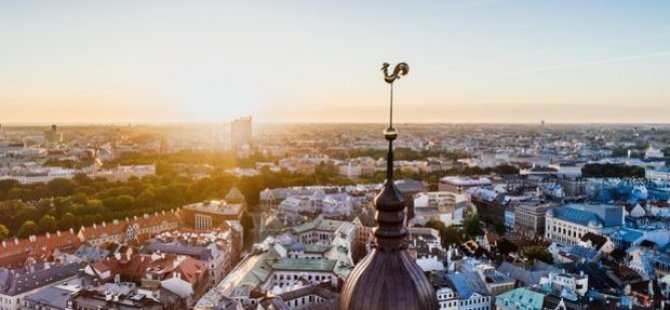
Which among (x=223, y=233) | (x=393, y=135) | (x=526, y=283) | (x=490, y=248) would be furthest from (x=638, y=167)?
(x=393, y=135)

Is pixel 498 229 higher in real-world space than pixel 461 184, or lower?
lower

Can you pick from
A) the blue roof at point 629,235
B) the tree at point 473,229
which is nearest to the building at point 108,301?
the tree at point 473,229

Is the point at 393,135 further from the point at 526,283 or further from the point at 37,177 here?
the point at 37,177

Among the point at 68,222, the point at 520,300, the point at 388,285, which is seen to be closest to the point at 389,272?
the point at 388,285

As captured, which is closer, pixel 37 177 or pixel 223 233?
pixel 223 233

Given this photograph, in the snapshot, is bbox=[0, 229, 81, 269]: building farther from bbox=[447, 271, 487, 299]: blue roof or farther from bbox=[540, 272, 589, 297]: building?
bbox=[540, 272, 589, 297]: building

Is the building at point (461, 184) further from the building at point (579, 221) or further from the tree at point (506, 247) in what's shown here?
the tree at point (506, 247)

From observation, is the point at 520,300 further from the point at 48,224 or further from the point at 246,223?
the point at 48,224
